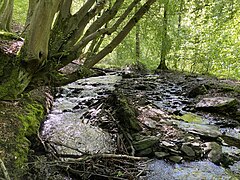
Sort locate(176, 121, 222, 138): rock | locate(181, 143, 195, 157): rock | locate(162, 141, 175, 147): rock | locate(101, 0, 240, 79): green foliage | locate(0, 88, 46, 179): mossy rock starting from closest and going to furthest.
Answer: locate(0, 88, 46, 179): mossy rock < locate(181, 143, 195, 157): rock < locate(162, 141, 175, 147): rock < locate(176, 121, 222, 138): rock < locate(101, 0, 240, 79): green foliage

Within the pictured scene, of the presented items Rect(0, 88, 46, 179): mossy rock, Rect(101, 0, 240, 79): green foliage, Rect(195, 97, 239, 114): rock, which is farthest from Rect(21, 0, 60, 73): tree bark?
Rect(195, 97, 239, 114): rock

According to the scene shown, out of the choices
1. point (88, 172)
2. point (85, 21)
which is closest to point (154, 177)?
point (88, 172)

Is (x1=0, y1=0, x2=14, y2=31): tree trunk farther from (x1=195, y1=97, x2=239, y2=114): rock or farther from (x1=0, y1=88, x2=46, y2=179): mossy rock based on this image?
(x1=195, y1=97, x2=239, y2=114): rock

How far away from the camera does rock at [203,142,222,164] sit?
Answer: 5.39 metres

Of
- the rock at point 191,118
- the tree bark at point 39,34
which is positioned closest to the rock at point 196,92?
the rock at point 191,118

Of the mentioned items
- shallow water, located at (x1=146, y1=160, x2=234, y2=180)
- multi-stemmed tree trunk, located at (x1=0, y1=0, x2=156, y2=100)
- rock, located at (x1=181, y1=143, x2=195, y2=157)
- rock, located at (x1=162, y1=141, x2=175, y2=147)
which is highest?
multi-stemmed tree trunk, located at (x1=0, y1=0, x2=156, y2=100)

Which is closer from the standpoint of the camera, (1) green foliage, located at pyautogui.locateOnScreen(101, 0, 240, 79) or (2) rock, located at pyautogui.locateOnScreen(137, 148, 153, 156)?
(2) rock, located at pyautogui.locateOnScreen(137, 148, 153, 156)

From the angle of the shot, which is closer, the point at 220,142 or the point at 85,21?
the point at 85,21

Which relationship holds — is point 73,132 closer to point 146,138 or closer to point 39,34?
point 146,138

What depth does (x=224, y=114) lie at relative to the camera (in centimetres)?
864

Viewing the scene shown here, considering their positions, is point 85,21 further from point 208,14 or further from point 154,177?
point 208,14

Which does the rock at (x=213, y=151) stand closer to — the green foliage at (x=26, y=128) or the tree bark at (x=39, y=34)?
the green foliage at (x=26, y=128)

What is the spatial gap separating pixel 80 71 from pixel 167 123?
309 cm

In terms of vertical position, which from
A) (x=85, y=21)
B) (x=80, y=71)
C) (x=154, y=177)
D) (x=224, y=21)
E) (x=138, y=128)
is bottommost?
(x=154, y=177)
